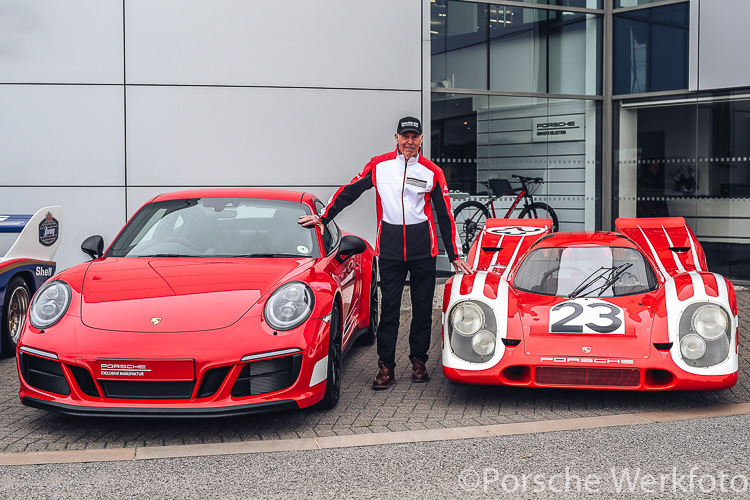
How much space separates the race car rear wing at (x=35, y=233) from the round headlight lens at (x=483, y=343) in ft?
12.4

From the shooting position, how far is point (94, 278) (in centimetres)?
469

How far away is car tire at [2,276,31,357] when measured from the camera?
6172 millimetres

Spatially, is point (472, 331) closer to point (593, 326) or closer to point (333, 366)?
point (593, 326)

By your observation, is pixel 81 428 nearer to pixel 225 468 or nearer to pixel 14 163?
pixel 225 468

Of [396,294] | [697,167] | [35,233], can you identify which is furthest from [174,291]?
[697,167]

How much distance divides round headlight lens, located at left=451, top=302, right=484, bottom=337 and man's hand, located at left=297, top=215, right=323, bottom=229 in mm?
1152

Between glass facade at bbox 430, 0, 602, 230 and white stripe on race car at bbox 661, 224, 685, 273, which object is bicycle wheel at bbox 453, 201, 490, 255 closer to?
glass facade at bbox 430, 0, 602, 230

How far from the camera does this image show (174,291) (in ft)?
14.6

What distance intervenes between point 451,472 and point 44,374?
218cm

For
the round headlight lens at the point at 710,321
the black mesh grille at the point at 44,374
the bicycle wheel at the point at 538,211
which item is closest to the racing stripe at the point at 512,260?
the round headlight lens at the point at 710,321

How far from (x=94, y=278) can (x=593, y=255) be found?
131 inches

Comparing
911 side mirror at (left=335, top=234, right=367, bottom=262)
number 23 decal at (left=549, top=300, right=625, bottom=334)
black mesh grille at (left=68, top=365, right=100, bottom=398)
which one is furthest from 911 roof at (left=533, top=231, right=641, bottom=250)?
black mesh grille at (left=68, top=365, right=100, bottom=398)

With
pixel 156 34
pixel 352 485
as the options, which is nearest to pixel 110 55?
pixel 156 34

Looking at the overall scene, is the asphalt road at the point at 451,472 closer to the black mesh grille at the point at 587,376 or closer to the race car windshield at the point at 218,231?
the black mesh grille at the point at 587,376
